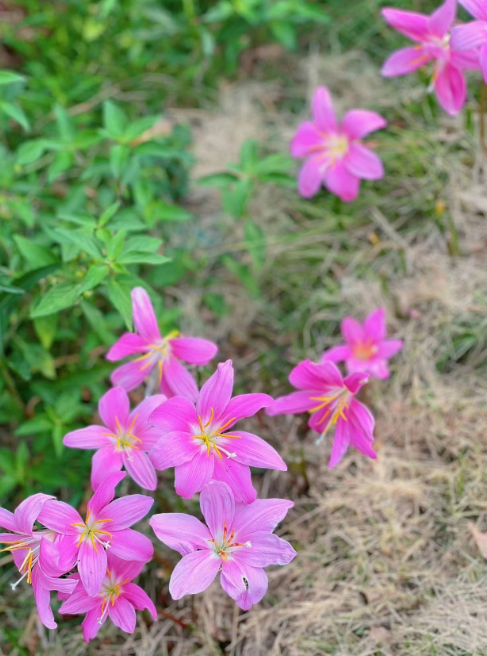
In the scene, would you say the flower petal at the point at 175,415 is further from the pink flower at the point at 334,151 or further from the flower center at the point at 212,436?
the pink flower at the point at 334,151

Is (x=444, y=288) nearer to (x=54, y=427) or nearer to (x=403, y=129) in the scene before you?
(x=403, y=129)

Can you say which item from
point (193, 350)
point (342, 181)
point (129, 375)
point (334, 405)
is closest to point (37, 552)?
point (129, 375)

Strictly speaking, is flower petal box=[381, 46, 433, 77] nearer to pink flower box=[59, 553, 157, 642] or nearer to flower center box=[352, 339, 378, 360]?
flower center box=[352, 339, 378, 360]

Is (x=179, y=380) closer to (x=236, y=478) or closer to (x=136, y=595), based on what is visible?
(x=236, y=478)

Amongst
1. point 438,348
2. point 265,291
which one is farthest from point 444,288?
point 265,291

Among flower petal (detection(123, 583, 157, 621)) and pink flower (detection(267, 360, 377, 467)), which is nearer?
flower petal (detection(123, 583, 157, 621))

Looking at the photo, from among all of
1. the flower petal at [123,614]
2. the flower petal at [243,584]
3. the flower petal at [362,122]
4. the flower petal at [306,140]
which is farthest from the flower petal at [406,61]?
the flower petal at [123,614]

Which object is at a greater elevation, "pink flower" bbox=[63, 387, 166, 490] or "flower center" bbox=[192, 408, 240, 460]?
"flower center" bbox=[192, 408, 240, 460]

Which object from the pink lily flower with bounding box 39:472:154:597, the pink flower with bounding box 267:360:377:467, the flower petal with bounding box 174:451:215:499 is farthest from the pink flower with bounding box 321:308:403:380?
the pink lily flower with bounding box 39:472:154:597
